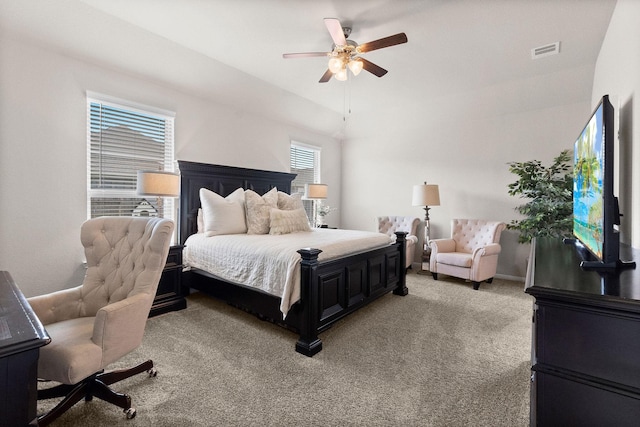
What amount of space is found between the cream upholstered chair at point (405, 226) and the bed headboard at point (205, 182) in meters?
2.38

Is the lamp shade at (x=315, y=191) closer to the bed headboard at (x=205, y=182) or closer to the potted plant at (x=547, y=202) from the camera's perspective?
the bed headboard at (x=205, y=182)

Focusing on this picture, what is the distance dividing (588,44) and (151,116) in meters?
5.08

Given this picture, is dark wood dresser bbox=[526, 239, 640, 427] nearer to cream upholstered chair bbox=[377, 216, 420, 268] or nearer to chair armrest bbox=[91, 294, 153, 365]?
chair armrest bbox=[91, 294, 153, 365]

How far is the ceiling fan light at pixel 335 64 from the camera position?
2.88 m

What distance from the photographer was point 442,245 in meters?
4.82

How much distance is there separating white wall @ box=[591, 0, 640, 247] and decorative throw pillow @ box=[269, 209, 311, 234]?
2932 millimetres

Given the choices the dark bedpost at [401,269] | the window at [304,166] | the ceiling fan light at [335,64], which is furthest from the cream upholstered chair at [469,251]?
the ceiling fan light at [335,64]

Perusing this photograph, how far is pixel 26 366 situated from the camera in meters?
0.94

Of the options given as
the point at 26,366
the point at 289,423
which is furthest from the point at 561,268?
the point at 26,366

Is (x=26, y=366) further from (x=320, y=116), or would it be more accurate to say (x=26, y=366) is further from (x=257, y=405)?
(x=320, y=116)

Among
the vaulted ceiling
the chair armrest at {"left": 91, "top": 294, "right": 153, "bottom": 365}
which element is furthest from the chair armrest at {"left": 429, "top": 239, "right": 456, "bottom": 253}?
the chair armrest at {"left": 91, "top": 294, "right": 153, "bottom": 365}

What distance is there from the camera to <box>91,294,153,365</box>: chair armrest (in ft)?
5.03

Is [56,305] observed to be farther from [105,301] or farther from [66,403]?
[66,403]

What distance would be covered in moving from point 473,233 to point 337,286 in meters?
3.20
